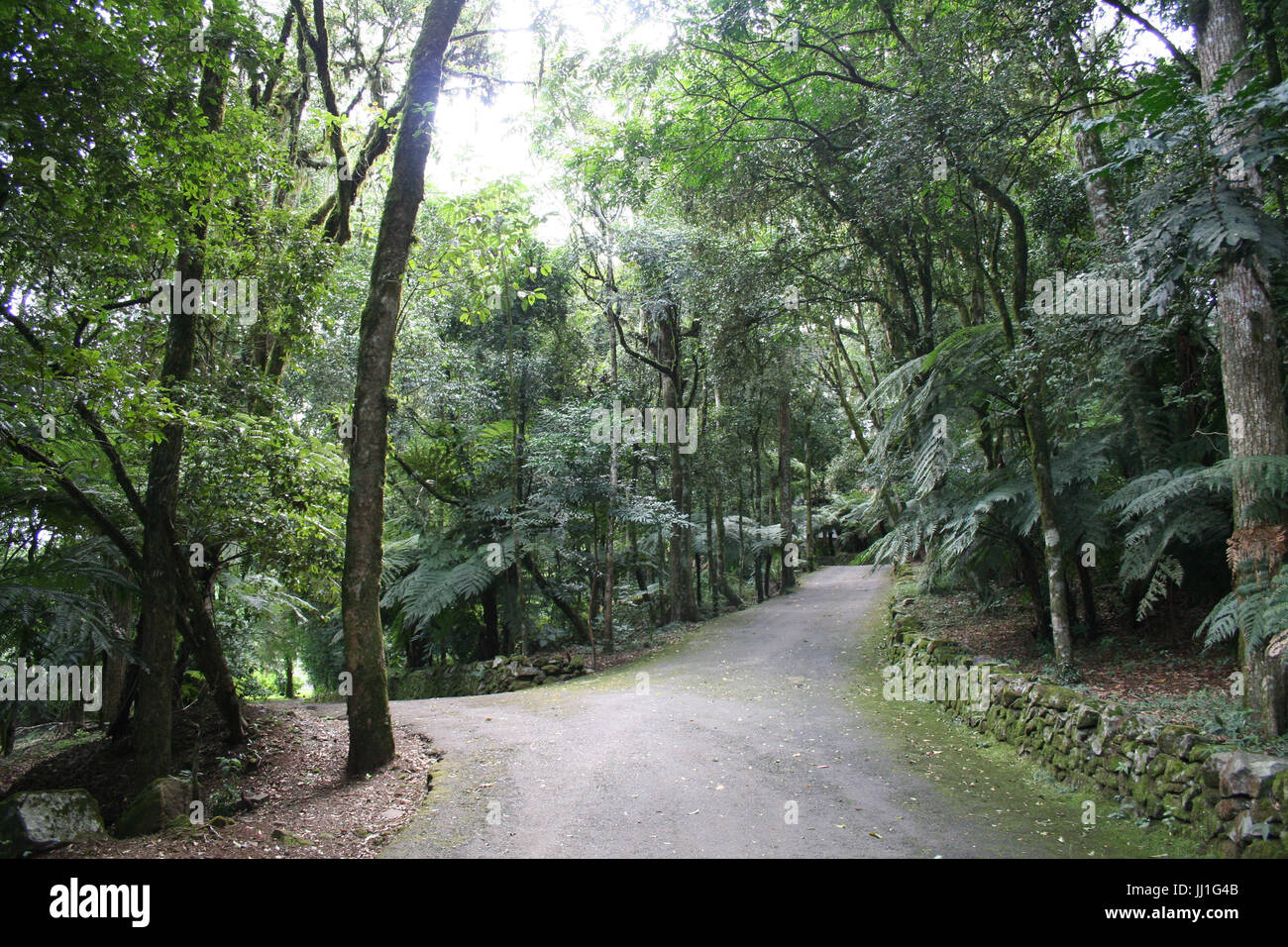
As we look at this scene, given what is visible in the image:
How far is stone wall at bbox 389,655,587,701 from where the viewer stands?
1280 centimetres

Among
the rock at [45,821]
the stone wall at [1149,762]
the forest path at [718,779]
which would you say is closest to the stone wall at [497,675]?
the forest path at [718,779]

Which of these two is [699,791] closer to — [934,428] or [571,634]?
[934,428]

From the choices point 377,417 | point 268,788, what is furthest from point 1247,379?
point 268,788

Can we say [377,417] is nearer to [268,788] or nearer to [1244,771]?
[268,788]

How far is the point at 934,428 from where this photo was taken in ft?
27.9

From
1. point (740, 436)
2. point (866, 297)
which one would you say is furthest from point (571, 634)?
point (866, 297)

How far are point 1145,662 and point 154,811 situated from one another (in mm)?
8686

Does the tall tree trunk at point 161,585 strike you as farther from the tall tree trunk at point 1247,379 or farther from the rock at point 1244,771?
the tall tree trunk at point 1247,379

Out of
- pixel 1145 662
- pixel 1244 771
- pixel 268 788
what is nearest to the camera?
pixel 1244 771

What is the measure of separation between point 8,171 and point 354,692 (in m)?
4.77

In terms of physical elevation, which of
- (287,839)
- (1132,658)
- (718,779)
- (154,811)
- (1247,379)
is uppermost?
(1247,379)

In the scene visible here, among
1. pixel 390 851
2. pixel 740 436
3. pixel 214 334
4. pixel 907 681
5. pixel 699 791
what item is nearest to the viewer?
pixel 390 851

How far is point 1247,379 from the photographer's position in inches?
207

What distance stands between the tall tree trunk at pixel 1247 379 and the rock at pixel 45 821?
785 cm
